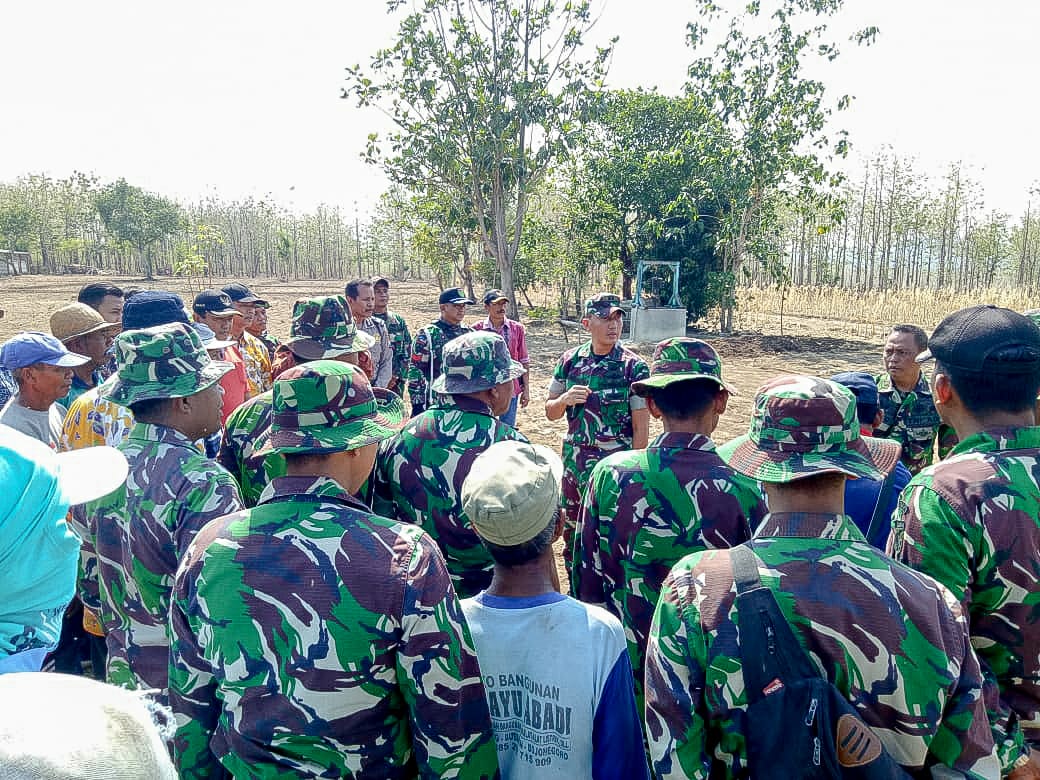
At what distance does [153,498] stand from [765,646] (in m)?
1.73

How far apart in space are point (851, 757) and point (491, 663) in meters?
0.75

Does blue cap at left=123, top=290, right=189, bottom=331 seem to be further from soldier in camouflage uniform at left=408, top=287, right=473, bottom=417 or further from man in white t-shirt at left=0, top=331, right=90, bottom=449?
soldier in camouflage uniform at left=408, top=287, right=473, bottom=417

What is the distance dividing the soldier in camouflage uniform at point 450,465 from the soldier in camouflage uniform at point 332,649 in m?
0.95

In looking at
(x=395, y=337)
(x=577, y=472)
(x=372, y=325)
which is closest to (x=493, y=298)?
(x=395, y=337)

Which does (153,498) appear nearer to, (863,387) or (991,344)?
(991,344)

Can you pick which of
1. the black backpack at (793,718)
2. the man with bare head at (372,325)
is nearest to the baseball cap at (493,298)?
the man with bare head at (372,325)

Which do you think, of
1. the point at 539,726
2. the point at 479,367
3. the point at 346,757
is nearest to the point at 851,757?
the point at 539,726

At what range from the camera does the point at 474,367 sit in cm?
276

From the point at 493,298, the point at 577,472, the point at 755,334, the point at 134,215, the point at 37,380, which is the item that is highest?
the point at 134,215

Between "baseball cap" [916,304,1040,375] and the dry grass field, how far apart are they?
6366 millimetres

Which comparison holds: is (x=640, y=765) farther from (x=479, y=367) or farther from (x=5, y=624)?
(x=479, y=367)

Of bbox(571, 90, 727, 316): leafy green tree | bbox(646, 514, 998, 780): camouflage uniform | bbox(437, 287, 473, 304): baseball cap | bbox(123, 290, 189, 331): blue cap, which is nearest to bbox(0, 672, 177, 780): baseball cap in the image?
bbox(646, 514, 998, 780): camouflage uniform

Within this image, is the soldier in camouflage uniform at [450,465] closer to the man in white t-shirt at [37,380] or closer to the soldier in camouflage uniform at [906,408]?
the man in white t-shirt at [37,380]

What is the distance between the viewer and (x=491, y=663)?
159cm
